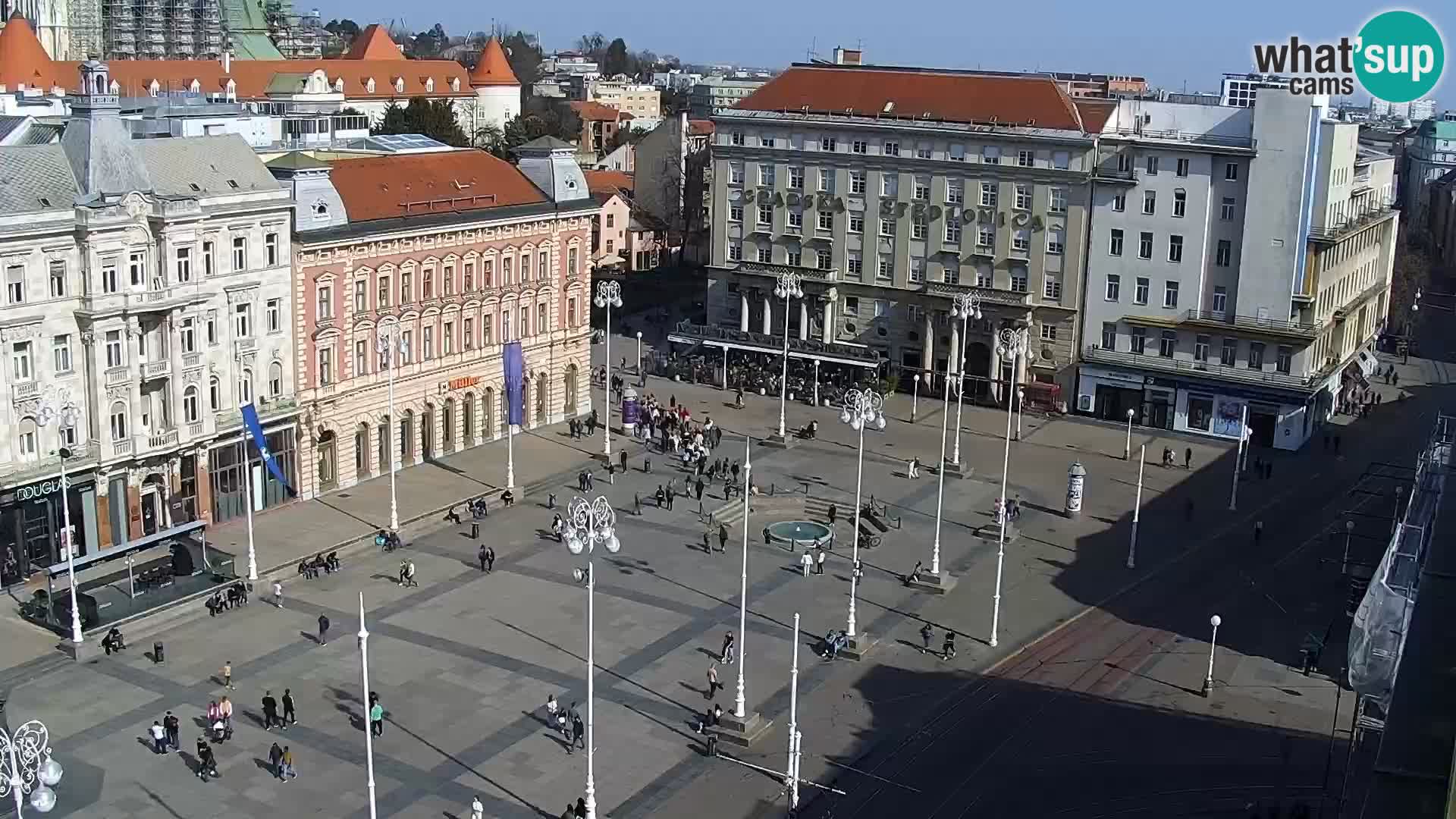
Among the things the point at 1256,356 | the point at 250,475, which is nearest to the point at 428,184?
the point at 250,475

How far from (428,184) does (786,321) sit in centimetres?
2309

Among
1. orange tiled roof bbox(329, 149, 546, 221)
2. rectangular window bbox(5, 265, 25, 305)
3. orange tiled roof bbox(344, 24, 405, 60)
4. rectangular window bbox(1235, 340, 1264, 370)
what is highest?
orange tiled roof bbox(344, 24, 405, 60)

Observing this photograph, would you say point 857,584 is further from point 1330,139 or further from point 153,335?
point 1330,139

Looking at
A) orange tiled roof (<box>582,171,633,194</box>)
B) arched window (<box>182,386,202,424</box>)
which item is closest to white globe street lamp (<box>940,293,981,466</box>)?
arched window (<box>182,386,202,424</box>)

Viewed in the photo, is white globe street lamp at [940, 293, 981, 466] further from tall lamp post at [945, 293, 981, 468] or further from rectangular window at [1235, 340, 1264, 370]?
rectangular window at [1235, 340, 1264, 370]

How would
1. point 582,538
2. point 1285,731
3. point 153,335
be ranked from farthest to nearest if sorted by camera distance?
1. point 153,335
2. point 1285,731
3. point 582,538

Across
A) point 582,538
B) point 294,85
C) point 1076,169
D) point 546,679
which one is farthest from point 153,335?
point 294,85

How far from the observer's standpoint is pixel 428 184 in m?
75.7

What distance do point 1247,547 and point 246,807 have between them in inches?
1757

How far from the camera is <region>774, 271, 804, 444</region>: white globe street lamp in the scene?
82.8 meters

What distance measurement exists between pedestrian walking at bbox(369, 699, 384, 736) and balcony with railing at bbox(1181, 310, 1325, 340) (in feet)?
184

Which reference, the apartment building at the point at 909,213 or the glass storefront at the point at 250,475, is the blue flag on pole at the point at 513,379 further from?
the apartment building at the point at 909,213

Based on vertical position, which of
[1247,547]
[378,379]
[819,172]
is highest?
[819,172]

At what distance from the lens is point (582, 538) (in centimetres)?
4112
